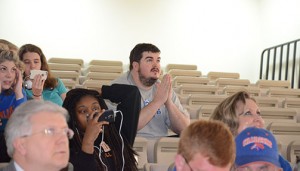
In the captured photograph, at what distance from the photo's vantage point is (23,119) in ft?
7.94

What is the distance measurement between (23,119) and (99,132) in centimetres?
77

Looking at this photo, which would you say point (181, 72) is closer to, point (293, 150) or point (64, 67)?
point (64, 67)

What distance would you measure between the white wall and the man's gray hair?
6612 millimetres

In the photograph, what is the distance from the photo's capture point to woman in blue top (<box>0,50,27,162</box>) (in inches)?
138

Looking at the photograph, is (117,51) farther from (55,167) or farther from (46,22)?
(55,167)

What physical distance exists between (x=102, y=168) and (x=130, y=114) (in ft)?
1.62

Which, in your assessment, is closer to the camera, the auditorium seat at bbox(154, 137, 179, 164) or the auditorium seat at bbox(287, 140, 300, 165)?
the auditorium seat at bbox(154, 137, 179, 164)

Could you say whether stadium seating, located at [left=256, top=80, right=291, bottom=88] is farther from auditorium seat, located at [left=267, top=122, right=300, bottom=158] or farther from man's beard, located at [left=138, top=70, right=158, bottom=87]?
man's beard, located at [left=138, top=70, right=158, bottom=87]

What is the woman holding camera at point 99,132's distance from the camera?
10.0 ft

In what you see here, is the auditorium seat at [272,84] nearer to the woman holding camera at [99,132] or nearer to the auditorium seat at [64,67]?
the auditorium seat at [64,67]

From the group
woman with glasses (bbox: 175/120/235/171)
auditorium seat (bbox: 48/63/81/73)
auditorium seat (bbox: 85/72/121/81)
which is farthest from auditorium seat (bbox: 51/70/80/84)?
woman with glasses (bbox: 175/120/235/171)

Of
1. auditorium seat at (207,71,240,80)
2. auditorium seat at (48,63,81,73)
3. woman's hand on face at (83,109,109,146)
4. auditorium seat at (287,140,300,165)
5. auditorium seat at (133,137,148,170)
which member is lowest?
auditorium seat at (287,140,300,165)

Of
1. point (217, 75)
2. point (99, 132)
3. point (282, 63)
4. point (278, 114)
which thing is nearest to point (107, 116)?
point (99, 132)

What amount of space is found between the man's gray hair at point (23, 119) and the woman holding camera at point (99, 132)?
0.62 m
